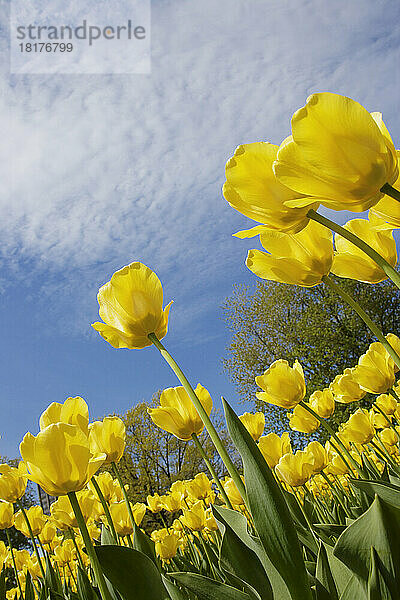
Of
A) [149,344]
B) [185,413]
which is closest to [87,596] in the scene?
[185,413]

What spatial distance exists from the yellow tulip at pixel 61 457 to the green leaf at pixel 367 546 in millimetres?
459

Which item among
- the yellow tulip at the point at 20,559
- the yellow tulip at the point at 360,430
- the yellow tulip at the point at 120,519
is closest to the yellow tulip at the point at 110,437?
the yellow tulip at the point at 120,519

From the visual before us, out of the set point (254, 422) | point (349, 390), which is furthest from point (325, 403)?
point (254, 422)

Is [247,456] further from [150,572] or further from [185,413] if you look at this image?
[185,413]

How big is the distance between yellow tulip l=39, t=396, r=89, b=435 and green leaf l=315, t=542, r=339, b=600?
0.52 m

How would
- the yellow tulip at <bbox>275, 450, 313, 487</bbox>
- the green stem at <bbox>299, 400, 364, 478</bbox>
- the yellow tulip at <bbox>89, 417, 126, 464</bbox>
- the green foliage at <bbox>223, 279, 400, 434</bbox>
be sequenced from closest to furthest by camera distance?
1. the green stem at <bbox>299, 400, 364, 478</bbox>
2. the yellow tulip at <bbox>89, 417, 126, 464</bbox>
3. the yellow tulip at <bbox>275, 450, 313, 487</bbox>
4. the green foliage at <bbox>223, 279, 400, 434</bbox>

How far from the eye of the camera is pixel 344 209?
741 millimetres

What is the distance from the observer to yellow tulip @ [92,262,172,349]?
109cm

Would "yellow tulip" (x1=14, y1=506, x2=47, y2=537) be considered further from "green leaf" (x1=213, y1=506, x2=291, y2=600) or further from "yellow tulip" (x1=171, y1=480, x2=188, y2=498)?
"green leaf" (x1=213, y1=506, x2=291, y2=600)

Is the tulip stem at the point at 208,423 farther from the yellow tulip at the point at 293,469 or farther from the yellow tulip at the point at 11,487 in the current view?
the yellow tulip at the point at 11,487

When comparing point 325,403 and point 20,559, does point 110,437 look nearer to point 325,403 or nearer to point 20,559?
point 325,403

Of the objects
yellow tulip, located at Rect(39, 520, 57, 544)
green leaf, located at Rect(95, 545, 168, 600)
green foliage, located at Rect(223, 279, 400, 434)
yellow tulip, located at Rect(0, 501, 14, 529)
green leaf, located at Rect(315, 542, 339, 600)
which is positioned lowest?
green leaf, located at Rect(315, 542, 339, 600)

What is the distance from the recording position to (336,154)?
2.31 ft

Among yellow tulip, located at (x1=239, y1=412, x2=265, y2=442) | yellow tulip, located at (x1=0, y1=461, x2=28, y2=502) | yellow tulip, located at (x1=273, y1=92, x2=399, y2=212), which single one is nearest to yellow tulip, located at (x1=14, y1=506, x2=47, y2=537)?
yellow tulip, located at (x1=0, y1=461, x2=28, y2=502)
